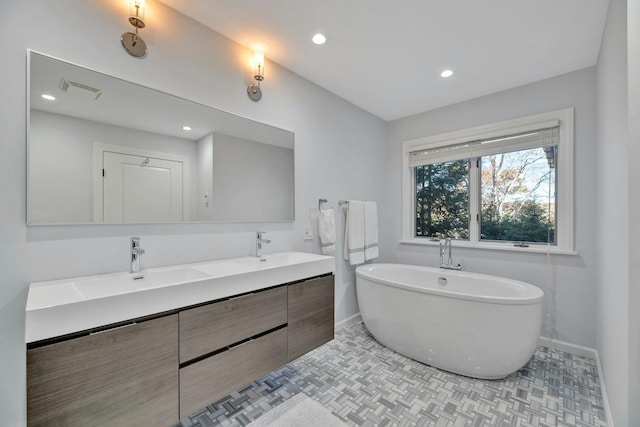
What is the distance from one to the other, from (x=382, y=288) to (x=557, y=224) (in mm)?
1722

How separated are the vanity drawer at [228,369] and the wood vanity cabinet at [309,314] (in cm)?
9

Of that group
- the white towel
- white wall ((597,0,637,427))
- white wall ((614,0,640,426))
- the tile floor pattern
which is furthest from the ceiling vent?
white wall ((597,0,637,427))

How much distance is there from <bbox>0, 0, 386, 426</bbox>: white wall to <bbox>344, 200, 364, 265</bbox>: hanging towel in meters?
0.24

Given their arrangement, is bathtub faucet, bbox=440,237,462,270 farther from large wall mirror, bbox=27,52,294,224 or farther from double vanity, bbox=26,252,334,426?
large wall mirror, bbox=27,52,294,224

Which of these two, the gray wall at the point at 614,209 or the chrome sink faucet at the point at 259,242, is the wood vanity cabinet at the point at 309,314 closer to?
the chrome sink faucet at the point at 259,242

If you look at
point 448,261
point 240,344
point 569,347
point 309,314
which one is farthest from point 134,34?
point 569,347

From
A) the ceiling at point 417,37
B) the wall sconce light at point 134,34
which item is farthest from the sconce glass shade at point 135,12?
the ceiling at point 417,37

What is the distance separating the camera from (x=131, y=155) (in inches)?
61.7

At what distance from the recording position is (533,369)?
6.98ft

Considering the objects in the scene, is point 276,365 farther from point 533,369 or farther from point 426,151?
point 426,151

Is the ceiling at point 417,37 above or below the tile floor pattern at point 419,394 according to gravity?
above

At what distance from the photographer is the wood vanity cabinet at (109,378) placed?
93cm

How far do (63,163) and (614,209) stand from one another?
9.72 feet

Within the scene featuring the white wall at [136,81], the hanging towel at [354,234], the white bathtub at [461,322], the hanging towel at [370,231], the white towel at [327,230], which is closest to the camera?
the white wall at [136,81]
